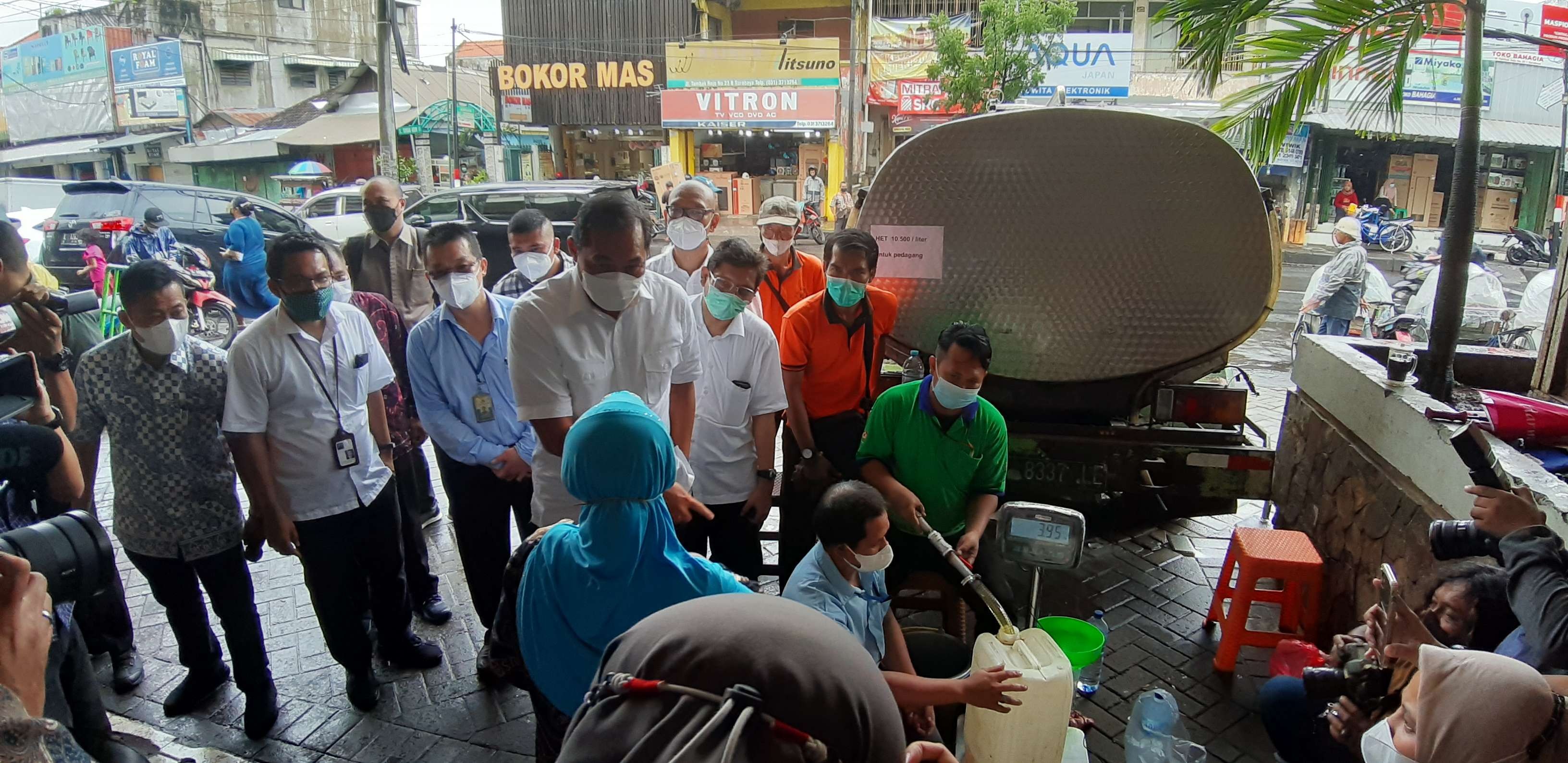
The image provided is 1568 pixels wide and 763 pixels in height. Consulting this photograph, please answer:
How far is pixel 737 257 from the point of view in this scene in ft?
11.1

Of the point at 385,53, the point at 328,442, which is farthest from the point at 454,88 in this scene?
the point at 328,442

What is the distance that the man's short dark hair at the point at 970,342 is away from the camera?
2.96 metres

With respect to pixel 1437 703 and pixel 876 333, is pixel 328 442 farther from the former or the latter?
pixel 1437 703

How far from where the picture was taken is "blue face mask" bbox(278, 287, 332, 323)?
2947 millimetres

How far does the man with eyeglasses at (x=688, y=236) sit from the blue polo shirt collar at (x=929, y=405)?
1616 mm

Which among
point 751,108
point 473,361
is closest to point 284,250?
point 473,361

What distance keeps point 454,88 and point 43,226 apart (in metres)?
12.0

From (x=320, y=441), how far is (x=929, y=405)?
7.16ft

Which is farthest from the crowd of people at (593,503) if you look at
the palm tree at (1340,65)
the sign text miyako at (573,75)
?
the sign text miyako at (573,75)

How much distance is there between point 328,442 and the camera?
118 inches

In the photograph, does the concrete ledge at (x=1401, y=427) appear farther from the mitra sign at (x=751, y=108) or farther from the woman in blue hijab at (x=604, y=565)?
the mitra sign at (x=751, y=108)

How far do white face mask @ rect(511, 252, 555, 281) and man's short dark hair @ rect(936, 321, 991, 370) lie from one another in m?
2.22

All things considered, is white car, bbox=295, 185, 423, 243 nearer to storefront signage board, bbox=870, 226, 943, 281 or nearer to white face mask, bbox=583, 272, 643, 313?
storefront signage board, bbox=870, 226, 943, 281

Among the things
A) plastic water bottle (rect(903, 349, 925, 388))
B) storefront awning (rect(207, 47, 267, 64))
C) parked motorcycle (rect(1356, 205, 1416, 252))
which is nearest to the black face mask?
plastic water bottle (rect(903, 349, 925, 388))
